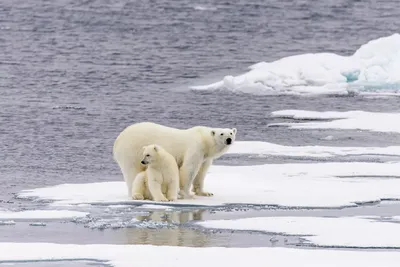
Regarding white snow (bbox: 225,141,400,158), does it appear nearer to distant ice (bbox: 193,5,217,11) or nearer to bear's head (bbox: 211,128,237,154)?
bear's head (bbox: 211,128,237,154)

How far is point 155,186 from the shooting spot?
12.0 meters

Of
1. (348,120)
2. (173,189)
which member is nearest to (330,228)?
(173,189)

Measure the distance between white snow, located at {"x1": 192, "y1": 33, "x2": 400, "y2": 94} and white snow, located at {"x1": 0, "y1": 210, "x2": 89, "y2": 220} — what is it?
608 inches

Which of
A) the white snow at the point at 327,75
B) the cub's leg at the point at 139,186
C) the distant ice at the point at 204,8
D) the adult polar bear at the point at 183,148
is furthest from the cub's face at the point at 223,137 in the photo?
the distant ice at the point at 204,8

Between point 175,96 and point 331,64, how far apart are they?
14.9ft

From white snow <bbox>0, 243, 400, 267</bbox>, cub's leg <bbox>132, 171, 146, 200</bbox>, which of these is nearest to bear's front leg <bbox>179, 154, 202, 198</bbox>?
cub's leg <bbox>132, 171, 146, 200</bbox>

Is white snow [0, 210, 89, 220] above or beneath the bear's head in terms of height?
beneath

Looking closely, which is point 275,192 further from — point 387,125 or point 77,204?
point 387,125

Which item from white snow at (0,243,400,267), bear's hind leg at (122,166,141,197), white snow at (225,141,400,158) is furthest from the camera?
white snow at (225,141,400,158)

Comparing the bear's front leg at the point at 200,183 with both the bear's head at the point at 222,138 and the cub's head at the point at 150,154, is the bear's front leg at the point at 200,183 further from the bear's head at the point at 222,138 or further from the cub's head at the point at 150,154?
the cub's head at the point at 150,154

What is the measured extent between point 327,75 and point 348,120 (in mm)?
6561

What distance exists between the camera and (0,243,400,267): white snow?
8828 millimetres

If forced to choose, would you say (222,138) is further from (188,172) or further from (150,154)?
(150,154)

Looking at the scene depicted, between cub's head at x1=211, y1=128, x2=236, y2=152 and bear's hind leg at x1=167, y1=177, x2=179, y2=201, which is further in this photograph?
cub's head at x1=211, y1=128, x2=236, y2=152
